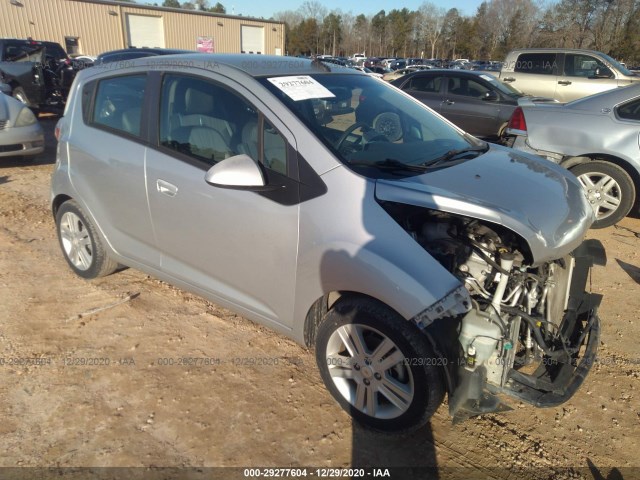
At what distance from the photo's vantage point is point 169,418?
99.7 inches

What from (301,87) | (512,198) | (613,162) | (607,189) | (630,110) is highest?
(301,87)

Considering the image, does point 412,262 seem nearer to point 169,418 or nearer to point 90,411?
point 169,418

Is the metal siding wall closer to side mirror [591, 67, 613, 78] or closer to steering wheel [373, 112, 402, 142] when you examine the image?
side mirror [591, 67, 613, 78]

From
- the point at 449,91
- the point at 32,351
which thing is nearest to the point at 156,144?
the point at 32,351

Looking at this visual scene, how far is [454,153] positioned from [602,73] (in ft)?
33.0

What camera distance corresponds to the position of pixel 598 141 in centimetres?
509

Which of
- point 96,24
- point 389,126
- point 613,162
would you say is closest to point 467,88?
point 613,162

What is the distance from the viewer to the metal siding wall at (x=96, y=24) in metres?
31.9

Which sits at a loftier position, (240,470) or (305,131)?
(305,131)

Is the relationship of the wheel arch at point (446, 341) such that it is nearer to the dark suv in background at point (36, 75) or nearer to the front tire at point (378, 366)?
the front tire at point (378, 366)

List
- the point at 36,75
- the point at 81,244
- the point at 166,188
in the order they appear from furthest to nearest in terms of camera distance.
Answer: the point at 36,75
the point at 81,244
the point at 166,188

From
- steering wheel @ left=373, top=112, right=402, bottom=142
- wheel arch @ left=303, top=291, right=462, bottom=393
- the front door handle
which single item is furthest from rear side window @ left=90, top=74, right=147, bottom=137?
wheel arch @ left=303, top=291, right=462, bottom=393

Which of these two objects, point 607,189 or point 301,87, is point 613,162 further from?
point 301,87

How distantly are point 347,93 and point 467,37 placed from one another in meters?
70.1
